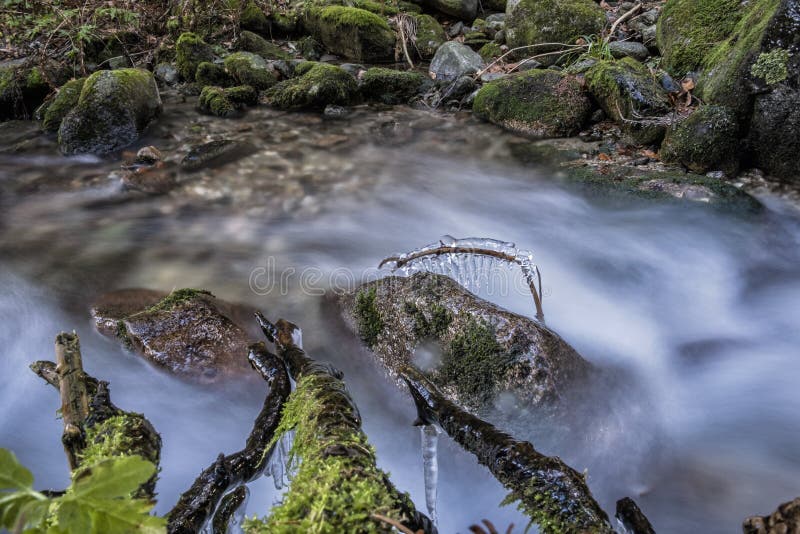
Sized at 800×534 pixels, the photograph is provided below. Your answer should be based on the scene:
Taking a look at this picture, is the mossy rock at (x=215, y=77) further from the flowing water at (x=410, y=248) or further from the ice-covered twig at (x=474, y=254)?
the ice-covered twig at (x=474, y=254)

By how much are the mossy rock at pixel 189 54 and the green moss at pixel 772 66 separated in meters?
8.84

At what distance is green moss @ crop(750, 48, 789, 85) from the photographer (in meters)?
5.12

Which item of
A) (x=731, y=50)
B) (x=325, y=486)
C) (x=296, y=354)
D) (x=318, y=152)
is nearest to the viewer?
(x=325, y=486)

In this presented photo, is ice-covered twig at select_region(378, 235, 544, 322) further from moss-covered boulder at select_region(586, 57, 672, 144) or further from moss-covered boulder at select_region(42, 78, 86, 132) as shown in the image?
moss-covered boulder at select_region(42, 78, 86, 132)

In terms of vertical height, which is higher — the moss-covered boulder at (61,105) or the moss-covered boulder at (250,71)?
the moss-covered boulder at (250,71)

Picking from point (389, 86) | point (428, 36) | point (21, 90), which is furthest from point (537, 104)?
point (21, 90)

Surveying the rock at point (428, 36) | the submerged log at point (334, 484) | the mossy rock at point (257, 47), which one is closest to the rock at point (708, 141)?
the submerged log at point (334, 484)

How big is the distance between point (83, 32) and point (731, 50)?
396 inches

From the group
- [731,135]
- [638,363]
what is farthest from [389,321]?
[731,135]

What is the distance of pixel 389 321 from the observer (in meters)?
3.29

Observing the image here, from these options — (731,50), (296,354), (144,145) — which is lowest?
(144,145)

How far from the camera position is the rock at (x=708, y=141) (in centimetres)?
552

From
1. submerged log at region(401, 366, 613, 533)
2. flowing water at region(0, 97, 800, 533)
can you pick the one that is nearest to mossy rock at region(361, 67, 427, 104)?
flowing water at region(0, 97, 800, 533)

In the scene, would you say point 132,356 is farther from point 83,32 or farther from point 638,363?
point 83,32
